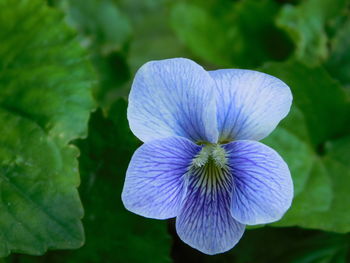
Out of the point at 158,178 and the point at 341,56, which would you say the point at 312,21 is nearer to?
the point at 341,56

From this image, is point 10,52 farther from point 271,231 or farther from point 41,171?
point 271,231

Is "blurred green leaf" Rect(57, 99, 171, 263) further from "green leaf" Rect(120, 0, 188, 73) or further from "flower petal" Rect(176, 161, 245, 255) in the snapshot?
"green leaf" Rect(120, 0, 188, 73)

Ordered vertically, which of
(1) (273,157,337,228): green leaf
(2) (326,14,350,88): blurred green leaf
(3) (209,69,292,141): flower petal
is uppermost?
(3) (209,69,292,141): flower petal

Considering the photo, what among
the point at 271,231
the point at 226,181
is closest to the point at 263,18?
the point at 271,231

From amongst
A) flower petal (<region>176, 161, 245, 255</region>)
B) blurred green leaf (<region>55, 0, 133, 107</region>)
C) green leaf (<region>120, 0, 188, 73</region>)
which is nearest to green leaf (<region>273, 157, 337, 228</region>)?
flower petal (<region>176, 161, 245, 255</region>)

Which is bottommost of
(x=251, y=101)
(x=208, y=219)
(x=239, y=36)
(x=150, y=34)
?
(x=150, y=34)

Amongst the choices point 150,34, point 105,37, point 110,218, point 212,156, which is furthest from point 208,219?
point 150,34
